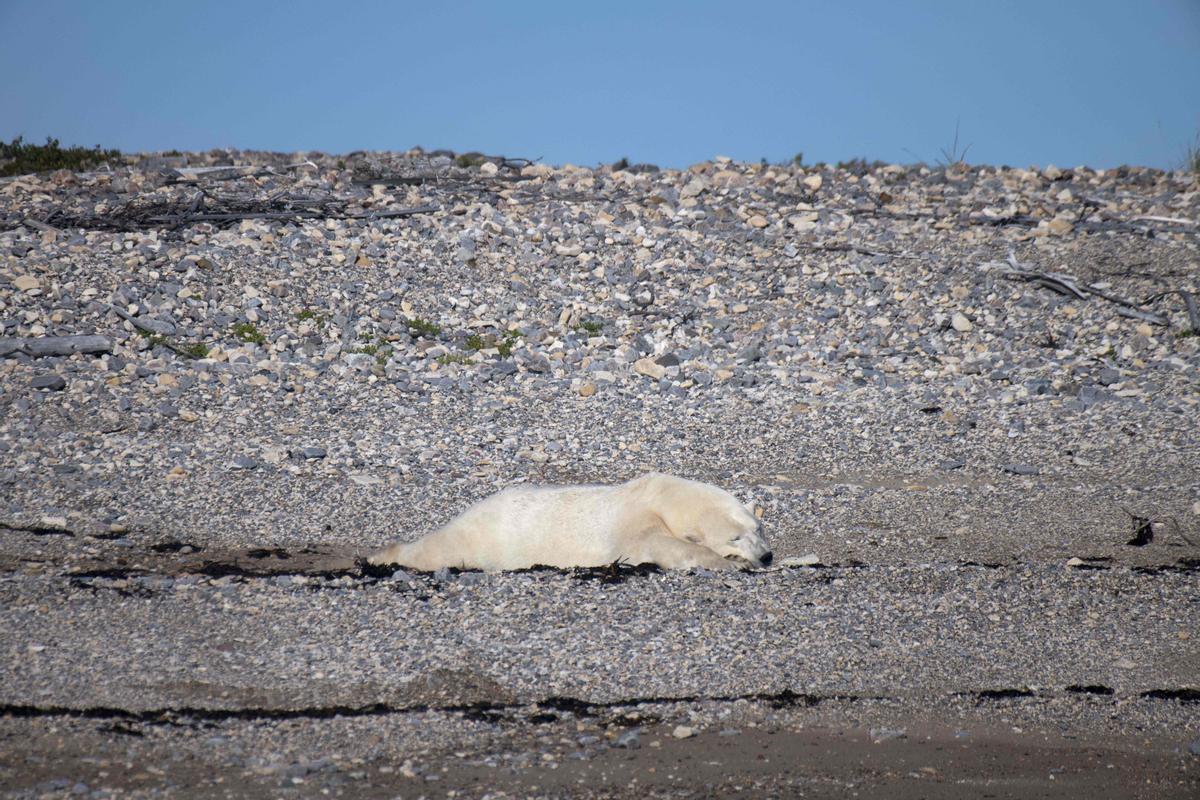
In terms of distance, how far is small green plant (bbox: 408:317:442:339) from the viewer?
49.1ft

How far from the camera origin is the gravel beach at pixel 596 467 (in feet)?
15.6

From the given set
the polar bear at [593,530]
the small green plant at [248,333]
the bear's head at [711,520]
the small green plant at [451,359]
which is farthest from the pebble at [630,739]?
the small green plant at [248,333]

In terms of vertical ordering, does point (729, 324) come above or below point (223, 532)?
above

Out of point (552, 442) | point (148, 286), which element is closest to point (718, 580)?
point (552, 442)

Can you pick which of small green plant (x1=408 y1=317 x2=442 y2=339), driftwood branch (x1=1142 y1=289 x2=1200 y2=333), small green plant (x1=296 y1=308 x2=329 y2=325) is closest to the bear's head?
small green plant (x1=408 y1=317 x2=442 y2=339)

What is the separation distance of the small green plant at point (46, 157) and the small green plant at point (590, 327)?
1119cm

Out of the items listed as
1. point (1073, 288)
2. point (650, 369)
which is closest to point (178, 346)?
point (650, 369)

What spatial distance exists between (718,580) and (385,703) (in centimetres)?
246

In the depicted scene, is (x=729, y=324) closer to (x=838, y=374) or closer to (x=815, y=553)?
(x=838, y=374)

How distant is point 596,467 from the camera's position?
11.2 metres

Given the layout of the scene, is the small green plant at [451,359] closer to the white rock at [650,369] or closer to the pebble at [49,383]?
the white rock at [650,369]

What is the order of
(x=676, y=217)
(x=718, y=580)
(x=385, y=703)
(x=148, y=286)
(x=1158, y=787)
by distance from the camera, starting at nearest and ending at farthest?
1. (x=1158, y=787)
2. (x=385, y=703)
3. (x=718, y=580)
4. (x=148, y=286)
5. (x=676, y=217)

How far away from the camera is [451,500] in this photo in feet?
32.8

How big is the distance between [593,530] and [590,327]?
8143 mm
